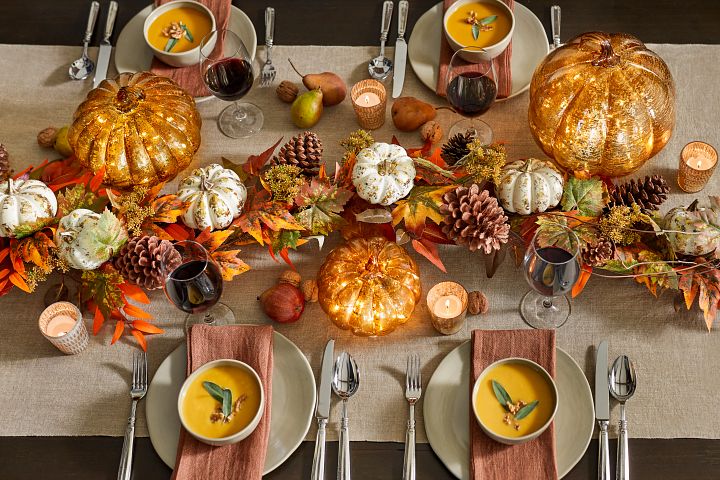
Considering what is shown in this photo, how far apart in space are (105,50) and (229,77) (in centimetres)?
44

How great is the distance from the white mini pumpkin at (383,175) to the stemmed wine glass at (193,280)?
326mm

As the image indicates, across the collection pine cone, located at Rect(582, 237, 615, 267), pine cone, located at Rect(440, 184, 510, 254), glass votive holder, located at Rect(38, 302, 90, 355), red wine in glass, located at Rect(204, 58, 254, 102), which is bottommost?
glass votive holder, located at Rect(38, 302, 90, 355)

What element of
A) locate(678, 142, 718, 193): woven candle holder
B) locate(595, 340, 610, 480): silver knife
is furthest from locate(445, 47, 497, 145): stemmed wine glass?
locate(595, 340, 610, 480): silver knife

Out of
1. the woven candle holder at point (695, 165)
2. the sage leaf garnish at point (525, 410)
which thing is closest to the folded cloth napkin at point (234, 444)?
the sage leaf garnish at point (525, 410)

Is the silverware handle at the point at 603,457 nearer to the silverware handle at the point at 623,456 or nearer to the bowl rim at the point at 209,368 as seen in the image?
the silverware handle at the point at 623,456

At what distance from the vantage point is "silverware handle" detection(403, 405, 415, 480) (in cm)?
137

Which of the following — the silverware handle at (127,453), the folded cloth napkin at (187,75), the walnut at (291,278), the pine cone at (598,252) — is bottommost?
the silverware handle at (127,453)

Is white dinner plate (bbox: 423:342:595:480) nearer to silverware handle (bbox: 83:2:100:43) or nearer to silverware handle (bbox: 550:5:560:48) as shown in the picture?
silverware handle (bbox: 550:5:560:48)

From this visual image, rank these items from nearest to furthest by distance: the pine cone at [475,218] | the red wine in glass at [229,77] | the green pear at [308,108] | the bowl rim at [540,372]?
the bowl rim at [540,372]
the pine cone at [475,218]
the red wine in glass at [229,77]
the green pear at [308,108]

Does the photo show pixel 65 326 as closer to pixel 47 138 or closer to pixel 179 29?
pixel 47 138

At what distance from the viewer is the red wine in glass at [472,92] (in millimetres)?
1590

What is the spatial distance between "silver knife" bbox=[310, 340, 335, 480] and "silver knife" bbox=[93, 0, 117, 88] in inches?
35.4

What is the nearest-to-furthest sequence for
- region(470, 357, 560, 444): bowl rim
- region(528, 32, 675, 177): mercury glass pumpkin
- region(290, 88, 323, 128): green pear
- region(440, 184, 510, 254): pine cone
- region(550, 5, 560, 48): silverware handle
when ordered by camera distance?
region(470, 357, 560, 444): bowl rim, region(440, 184, 510, 254): pine cone, region(528, 32, 675, 177): mercury glass pumpkin, region(290, 88, 323, 128): green pear, region(550, 5, 560, 48): silverware handle

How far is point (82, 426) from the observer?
1.47 metres
